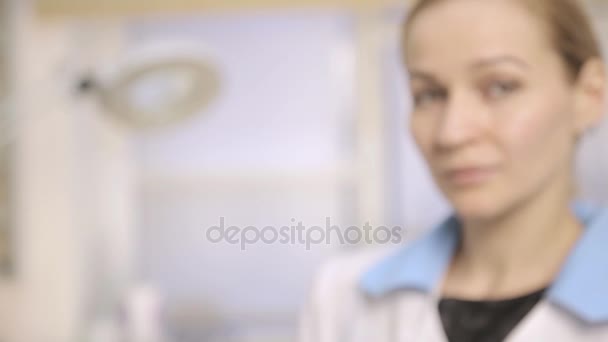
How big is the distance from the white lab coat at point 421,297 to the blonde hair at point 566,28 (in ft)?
0.48

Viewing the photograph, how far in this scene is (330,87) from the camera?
131 cm

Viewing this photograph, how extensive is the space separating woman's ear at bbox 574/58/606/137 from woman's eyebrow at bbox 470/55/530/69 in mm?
80

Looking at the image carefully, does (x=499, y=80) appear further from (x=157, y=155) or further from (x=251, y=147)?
(x=157, y=155)

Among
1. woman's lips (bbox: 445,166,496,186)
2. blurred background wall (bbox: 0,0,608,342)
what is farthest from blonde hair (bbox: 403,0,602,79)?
blurred background wall (bbox: 0,0,608,342)

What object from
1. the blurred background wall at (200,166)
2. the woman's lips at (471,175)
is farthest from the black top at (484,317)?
the blurred background wall at (200,166)

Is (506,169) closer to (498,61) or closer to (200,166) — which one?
(498,61)

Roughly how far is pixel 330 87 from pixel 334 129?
9cm

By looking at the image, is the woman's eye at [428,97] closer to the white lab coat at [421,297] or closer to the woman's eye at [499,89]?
the woman's eye at [499,89]

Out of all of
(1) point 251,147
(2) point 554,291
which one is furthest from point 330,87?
(2) point 554,291

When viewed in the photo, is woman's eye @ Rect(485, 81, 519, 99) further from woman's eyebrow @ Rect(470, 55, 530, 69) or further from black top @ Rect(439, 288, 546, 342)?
black top @ Rect(439, 288, 546, 342)

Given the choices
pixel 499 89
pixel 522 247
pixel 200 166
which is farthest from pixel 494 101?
pixel 200 166

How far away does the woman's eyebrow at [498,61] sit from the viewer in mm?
487

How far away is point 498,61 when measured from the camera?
487 mm

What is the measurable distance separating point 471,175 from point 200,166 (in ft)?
3.05
